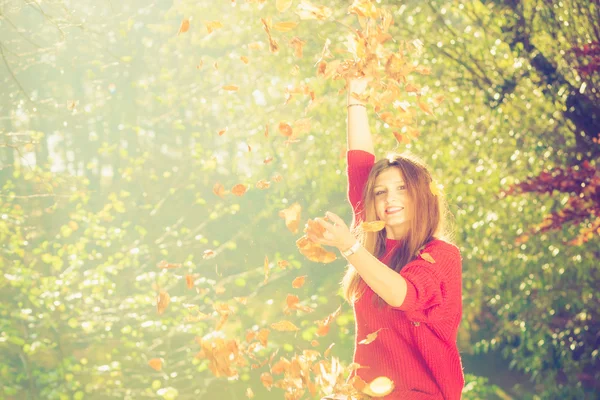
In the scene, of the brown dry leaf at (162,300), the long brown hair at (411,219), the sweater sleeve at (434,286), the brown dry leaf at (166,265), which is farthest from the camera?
the brown dry leaf at (166,265)

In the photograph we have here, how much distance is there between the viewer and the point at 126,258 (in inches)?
310

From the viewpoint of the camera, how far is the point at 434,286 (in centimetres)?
204

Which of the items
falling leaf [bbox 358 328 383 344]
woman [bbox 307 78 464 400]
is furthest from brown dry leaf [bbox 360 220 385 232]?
falling leaf [bbox 358 328 383 344]

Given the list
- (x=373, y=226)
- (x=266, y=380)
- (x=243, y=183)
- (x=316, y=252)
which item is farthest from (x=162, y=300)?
(x=373, y=226)

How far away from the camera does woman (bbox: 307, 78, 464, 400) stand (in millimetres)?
1924

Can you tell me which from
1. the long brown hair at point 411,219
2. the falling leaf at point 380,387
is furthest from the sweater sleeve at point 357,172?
the falling leaf at point 380,387

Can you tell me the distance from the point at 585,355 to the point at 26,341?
17.3ft

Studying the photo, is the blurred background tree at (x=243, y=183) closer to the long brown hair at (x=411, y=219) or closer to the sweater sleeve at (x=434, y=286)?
the long brown hair at (x=411, y=219)

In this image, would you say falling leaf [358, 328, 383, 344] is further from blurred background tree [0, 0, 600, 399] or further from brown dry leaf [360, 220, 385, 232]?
blurred background tree [0, 0, 600, 399]

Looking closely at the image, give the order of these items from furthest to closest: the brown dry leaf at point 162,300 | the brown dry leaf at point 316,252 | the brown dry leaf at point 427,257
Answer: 1. the brown dry leaf at point 162,300
2. the brown dry leaf at point 316,252
3. the brown dry leaf at point 427,257

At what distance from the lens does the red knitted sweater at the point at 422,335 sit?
2044 mm

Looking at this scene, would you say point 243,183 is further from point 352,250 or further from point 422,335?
point 352,250

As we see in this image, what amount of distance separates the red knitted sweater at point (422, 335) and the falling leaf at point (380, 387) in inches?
0.6

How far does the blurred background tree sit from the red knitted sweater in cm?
230
